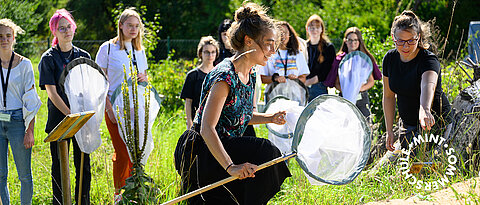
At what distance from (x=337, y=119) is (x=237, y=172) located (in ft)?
2.53

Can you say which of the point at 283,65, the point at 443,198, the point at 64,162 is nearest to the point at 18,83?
the point at 64,162

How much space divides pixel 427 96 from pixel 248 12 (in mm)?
1497

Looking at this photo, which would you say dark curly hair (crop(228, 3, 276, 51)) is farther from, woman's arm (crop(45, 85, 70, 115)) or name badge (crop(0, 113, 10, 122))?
name badge (crop(0, 113, 10, 122))

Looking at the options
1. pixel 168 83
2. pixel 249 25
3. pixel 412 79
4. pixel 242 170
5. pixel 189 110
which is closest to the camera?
pixel 242 170

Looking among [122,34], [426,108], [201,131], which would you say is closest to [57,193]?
[122,34]

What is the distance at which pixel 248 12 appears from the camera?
311 centimetres

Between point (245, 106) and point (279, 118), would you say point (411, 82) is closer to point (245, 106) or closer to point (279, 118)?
point (279, 118)

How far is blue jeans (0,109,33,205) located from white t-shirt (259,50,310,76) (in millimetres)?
2564

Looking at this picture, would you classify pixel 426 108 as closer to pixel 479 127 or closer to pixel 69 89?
pixel 479 127

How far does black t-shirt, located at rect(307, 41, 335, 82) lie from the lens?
646 centimetres

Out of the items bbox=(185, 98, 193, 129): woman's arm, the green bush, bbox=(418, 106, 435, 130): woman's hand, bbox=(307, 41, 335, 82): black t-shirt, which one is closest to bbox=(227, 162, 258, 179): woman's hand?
bbox=(418, 106, 435, 130): woman's hand

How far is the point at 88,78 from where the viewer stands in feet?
13.4

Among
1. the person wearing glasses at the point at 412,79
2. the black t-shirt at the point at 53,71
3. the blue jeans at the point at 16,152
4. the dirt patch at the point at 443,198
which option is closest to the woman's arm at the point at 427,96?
the person wearing glasses at the point at 412,79

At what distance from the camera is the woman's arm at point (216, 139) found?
2787mm
